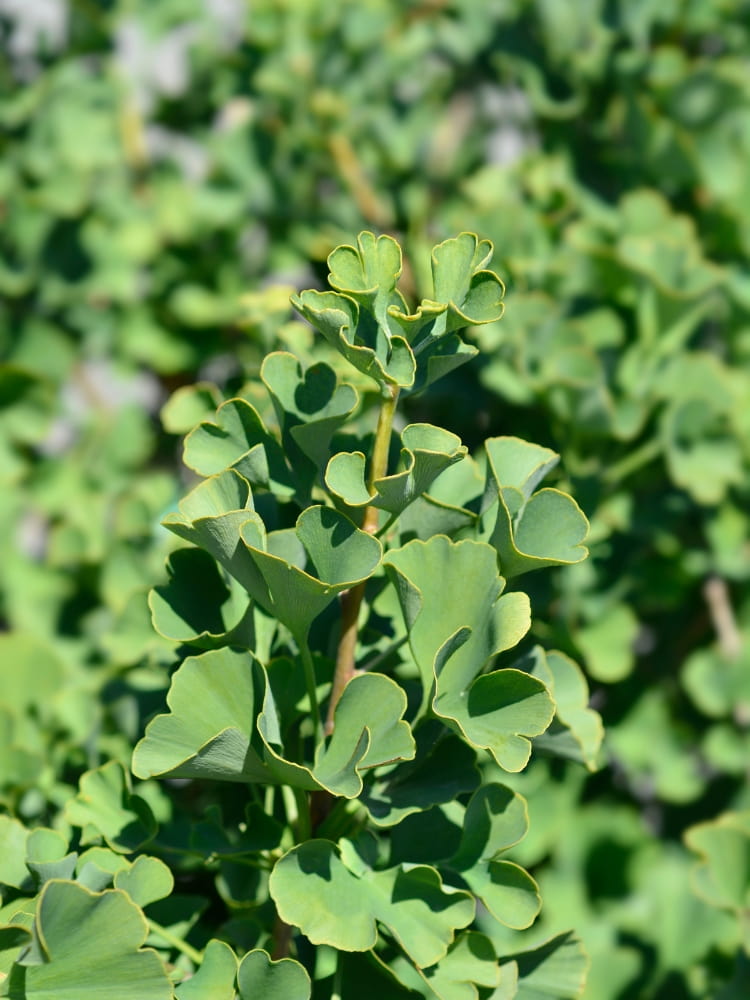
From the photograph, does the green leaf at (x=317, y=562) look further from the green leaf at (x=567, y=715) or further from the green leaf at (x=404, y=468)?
the green leaf at (x=567, y=715)

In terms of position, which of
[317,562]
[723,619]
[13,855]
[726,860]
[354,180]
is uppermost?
[317,562]

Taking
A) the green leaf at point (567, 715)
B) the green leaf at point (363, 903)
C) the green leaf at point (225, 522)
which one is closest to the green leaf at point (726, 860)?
the green leaf at point (567, 715)

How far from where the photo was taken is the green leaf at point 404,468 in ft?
1.60

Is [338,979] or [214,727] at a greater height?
[214,727]

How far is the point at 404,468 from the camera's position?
51 cm

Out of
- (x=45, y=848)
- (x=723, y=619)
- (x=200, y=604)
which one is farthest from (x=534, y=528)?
(x=723, y=619)

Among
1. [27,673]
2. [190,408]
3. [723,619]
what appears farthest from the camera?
[723,619]

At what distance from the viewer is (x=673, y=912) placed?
0.96 meters

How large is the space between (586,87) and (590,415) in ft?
1.54

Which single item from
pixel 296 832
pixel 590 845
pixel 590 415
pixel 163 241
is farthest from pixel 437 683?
pixel 163 241

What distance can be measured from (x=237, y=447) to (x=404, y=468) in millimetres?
88

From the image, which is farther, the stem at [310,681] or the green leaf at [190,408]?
the green leaf at [190,408]

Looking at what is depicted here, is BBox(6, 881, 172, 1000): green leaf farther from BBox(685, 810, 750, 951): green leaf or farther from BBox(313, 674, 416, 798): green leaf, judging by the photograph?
BBox(685, 810, 750, 951): green leaf

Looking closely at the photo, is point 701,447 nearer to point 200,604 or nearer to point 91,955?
point 200,604
